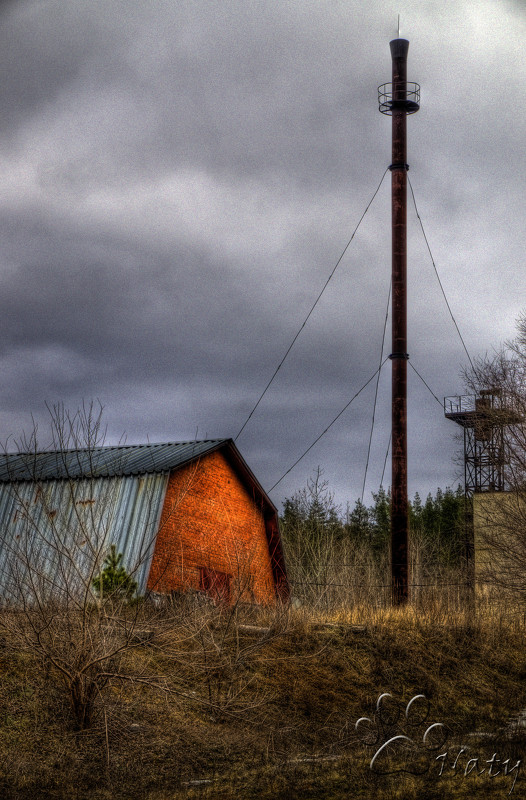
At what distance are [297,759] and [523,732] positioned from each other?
13.9 feet

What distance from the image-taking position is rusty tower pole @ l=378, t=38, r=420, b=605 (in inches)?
795

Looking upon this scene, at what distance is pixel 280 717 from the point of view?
1329cm

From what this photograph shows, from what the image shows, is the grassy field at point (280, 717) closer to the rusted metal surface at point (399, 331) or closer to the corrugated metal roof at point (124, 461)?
the rusted metal surface at point (399, 331)

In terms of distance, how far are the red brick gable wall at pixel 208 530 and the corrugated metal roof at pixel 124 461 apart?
36 cm

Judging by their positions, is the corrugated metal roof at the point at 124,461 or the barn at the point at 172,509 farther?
the corrugated metal roof at the point at 124,461

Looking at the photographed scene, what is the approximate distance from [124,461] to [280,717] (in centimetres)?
1032

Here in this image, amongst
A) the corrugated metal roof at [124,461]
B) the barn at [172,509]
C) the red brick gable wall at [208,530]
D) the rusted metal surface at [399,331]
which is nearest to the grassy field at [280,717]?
the rusted metal surface at [399,331]

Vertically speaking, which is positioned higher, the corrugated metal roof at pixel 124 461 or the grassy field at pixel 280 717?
the corrugated metal roof at pixel 124 461

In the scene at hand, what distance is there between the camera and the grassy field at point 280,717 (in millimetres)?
9352

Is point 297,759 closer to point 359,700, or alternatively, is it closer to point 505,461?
point 359,700

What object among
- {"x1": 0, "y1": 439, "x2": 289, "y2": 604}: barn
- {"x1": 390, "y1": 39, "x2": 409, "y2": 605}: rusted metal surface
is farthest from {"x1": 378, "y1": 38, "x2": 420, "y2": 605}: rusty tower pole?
{"x1": 0, "y1": 439, "x2": 289, "y2": 604}: barn

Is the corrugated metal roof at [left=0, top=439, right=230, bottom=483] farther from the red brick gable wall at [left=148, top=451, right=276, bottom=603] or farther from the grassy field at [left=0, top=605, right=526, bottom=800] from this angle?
the grassy field at [left=0, top=605, right=526, bottom=800]

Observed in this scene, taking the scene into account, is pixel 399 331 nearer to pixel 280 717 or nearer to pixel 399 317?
pixel 399 317

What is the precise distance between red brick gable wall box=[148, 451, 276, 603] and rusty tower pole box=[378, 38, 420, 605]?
3193 millimetres
